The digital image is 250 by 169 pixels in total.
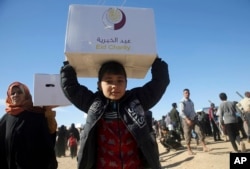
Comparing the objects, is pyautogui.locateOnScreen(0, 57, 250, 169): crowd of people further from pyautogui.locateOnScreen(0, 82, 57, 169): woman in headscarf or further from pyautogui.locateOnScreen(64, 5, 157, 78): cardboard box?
pyautogui.locateOnScreen(64, 5, 157, 78): cardboard box

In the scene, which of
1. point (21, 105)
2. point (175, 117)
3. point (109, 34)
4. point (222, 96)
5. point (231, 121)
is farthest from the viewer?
point (175, 117)

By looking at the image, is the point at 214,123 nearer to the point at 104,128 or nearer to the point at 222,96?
the point at 222,96

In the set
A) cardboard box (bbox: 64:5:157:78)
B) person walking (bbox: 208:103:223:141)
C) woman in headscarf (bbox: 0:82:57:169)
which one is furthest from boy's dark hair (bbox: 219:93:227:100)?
cardboard box (bbox: 64:5:157:78)

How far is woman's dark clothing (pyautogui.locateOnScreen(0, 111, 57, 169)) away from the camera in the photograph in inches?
104

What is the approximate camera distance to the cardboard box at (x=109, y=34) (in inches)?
75.4

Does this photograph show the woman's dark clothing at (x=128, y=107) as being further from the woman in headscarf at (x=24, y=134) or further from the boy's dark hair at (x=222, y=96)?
the boy's dark hair at (x=222, y=96)

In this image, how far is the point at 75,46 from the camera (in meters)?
1.89

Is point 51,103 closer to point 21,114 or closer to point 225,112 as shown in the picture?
point 21,114

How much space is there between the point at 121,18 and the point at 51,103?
1.20 metres

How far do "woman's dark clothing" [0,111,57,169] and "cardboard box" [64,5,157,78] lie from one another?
3.56 feet

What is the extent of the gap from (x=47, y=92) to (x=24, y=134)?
510 mm

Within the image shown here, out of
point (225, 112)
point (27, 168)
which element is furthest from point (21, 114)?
point (225, 112)

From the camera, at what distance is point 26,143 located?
8.82 ft

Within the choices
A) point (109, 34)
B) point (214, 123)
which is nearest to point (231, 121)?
point (214, 123)
